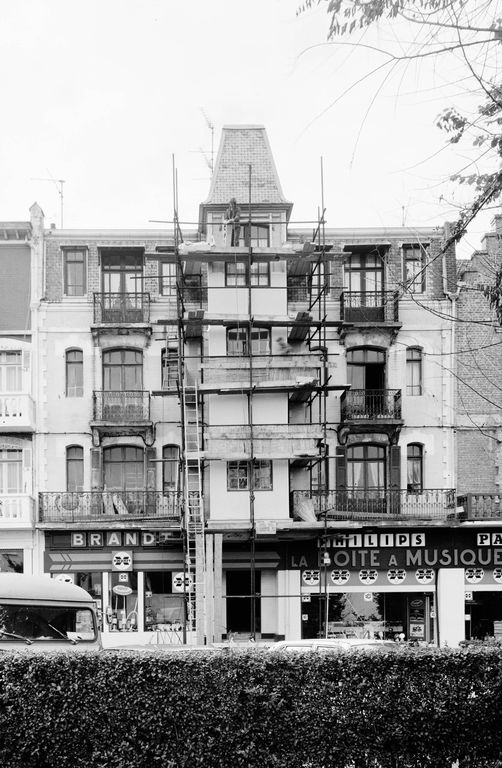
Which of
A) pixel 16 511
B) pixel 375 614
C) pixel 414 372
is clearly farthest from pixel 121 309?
pixel 375 614

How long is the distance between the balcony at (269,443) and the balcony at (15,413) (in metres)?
5.85

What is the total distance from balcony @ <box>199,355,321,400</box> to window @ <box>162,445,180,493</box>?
316 centimetres

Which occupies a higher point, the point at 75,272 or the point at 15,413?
the point at 75,272

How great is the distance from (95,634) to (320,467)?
15.9 m

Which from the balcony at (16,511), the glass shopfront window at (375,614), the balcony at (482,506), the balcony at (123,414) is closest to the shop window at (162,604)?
the glass shopfront window at (375,614)

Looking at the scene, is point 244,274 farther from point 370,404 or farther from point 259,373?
point 370,404

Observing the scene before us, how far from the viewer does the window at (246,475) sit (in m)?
34.2

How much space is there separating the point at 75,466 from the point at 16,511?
8.44ft

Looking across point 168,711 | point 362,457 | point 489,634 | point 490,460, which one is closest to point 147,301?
point 362,457

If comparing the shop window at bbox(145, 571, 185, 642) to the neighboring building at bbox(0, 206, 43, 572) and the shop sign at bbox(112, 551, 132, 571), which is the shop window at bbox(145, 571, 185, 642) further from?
the neighboring building at bbox(0, 206, 43, 572)

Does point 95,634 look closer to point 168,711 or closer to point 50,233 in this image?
point 168,711

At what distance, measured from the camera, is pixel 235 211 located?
33.9 metres

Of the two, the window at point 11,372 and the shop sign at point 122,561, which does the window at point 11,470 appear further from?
the shop sign at point 122,561

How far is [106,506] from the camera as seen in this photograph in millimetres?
34781
